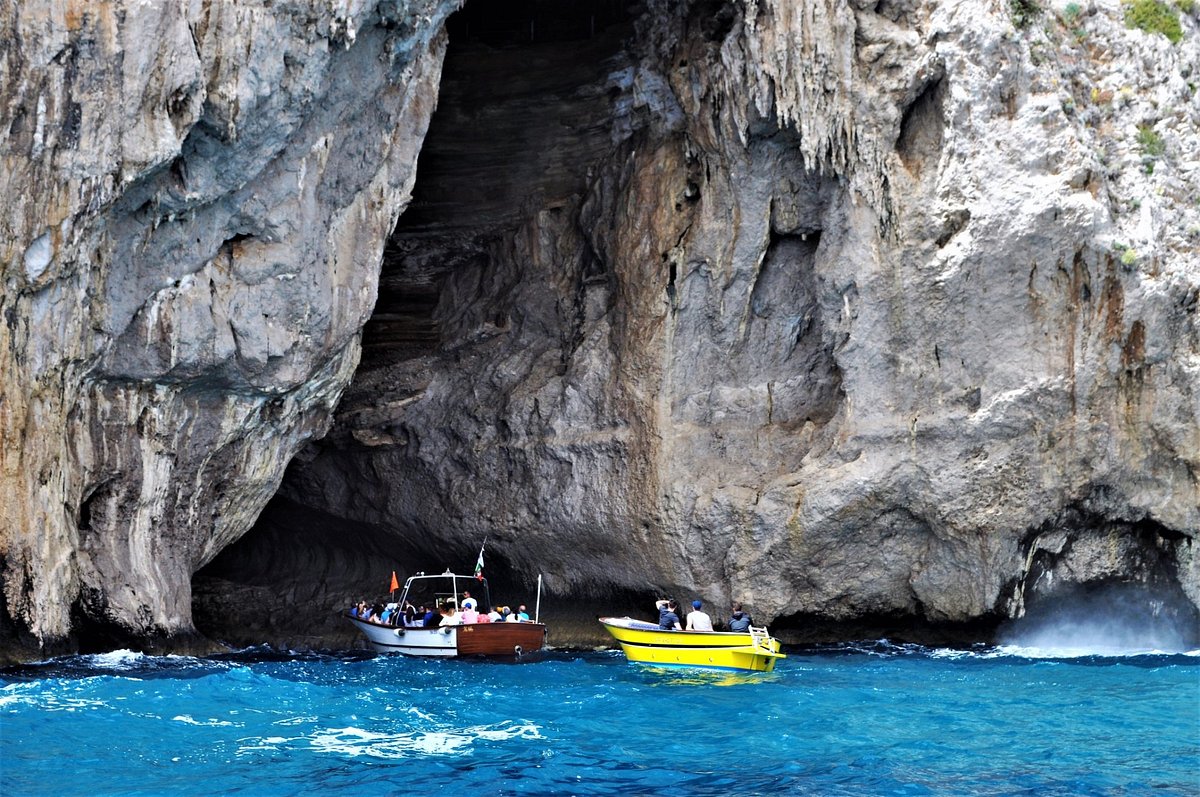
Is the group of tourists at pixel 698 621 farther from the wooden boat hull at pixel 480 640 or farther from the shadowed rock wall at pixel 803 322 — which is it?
the wooden boat hull at pixel 480 640

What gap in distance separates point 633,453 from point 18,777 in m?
15.1

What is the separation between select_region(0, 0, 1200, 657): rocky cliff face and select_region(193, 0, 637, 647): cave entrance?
10cm

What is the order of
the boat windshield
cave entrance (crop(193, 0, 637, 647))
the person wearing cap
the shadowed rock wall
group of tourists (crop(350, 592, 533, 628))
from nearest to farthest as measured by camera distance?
1. the person wearing cap
2. the shadowed rock wall
3. group of tourists (crop(350, 592, 533, 628))
4. cave entrance (crop(193, 0, 637, 647))
5. the boat windshield

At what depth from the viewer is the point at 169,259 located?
22.2 m

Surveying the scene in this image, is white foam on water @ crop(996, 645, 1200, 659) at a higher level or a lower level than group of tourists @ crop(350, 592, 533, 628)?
lower

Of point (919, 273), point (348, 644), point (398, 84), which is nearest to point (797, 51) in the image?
point (919, 273)

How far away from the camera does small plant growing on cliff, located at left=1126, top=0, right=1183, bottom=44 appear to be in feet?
86.6

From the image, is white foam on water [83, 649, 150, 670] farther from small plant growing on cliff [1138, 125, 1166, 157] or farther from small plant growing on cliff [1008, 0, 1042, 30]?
small plant growing on cliff [1138, 125, 1166, 157]

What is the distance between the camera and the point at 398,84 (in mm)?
23609

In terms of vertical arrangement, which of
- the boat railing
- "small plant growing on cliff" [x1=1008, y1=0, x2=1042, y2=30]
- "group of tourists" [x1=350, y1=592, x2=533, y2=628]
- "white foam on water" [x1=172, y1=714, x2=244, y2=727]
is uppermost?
"small plant growing on cliff" [x1=1008, y1=0, x2=1042, y2=30]

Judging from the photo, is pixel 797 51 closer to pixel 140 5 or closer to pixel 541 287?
pixel 541 287

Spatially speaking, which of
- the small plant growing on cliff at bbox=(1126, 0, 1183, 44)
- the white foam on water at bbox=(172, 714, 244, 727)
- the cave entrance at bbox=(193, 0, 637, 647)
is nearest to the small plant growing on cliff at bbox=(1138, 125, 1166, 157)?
the small plant growing on cliff at bbox=(1126, 0, 1183, 44)

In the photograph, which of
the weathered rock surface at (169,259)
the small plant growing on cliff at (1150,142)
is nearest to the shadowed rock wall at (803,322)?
the small plant growing on cliff at (1150,142)

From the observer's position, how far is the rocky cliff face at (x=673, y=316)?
2239 centimetres
